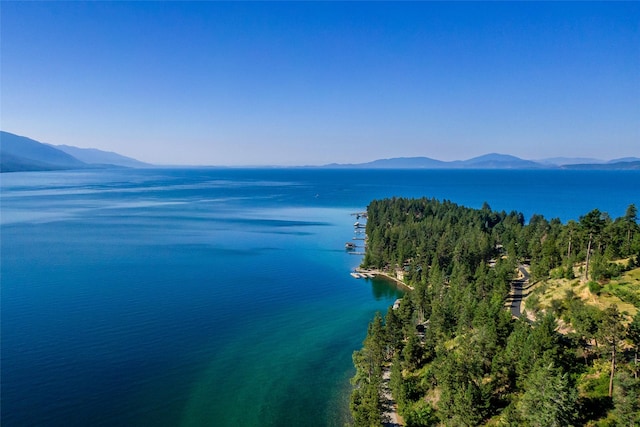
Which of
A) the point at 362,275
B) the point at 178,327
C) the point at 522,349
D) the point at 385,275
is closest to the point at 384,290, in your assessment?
the point at 385,275

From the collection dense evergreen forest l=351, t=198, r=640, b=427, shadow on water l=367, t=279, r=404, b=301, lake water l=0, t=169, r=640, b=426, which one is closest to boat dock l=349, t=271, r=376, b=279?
shadow on water l=367, t=279, r=404, b=301

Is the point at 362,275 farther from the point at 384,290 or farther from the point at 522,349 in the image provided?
the point at 522,349

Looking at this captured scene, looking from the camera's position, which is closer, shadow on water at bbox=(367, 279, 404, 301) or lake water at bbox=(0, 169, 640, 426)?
lake water at bbox=(0, 169, 640, 426)

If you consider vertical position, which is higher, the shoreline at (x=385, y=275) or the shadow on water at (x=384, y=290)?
the shoreline at (x=385, y=275)

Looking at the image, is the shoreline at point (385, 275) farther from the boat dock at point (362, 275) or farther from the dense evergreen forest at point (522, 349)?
the dense evergreen forest at point (522, 349)

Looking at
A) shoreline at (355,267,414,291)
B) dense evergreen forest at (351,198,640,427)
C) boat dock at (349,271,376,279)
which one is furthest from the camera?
boat dock at (349,271,376,279)

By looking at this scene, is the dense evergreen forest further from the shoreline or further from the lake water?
the shoreline

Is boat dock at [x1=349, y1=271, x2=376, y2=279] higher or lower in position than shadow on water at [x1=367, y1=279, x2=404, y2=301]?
higher

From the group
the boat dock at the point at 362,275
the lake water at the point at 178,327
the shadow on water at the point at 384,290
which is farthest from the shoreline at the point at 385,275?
the lake water at the point at 178,327

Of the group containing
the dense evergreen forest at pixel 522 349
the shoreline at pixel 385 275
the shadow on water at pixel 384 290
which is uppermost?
the dense evergreen forest at pixel 522 349
